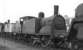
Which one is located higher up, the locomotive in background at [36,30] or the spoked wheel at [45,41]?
the locomotive in background at [36,30]

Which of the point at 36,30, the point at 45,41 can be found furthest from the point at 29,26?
the point at 45,41

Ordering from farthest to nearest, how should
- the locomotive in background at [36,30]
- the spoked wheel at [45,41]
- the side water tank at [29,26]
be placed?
the side water tank at [29,26]
the locomotive in background at [36,30]
the spoked wheel at [45,41]

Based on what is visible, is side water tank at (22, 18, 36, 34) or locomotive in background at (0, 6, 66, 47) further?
side water tank at (22, 18, 36, 34)

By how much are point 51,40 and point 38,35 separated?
6.66ft

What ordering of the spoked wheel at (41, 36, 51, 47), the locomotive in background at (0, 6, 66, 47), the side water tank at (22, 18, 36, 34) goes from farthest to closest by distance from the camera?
the side water tank at (22, 18, 36, 34) < the locomotive in background at (0, 6, 66, 47) < the spoked wheel at (41, 36, 51, 47)

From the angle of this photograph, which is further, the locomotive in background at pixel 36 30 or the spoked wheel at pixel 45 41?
the locomotive in background at pixel 36 30

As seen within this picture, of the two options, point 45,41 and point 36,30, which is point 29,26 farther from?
point 45,41

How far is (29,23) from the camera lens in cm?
1836

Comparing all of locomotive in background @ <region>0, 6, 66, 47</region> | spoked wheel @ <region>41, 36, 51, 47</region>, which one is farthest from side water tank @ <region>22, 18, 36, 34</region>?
spoked wheel @ <region>41, 36, 51, 47</region>

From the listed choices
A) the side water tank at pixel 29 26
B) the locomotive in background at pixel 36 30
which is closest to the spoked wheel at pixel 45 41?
the locomotive in background at pixel 36 30

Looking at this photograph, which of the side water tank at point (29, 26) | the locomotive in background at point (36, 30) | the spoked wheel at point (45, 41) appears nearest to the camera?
the spoked wheel at point (45, 41)

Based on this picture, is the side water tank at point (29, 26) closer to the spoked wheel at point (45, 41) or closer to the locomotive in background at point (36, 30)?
the locomotive in background at point (36, 30)

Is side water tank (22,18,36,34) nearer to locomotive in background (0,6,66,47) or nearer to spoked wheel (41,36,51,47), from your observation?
locomotive in background (0,6,66,47)

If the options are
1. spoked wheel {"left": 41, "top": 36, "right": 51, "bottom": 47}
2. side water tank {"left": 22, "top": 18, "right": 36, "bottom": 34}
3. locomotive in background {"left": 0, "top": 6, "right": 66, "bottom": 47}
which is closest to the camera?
spoked wheel {"left": 41, "top": 36, "right": 51, "bottom": 47}
